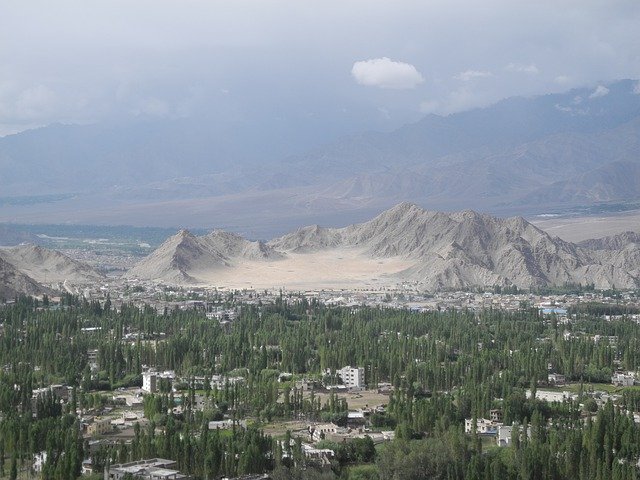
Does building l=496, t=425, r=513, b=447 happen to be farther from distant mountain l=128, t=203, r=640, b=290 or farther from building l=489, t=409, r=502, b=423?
distant mountain l=128, t=203, r=640, b=290

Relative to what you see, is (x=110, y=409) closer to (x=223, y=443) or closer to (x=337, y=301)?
(x=223, y=443)

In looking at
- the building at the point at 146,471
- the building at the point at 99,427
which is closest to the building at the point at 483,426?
the building at the point at 146,471

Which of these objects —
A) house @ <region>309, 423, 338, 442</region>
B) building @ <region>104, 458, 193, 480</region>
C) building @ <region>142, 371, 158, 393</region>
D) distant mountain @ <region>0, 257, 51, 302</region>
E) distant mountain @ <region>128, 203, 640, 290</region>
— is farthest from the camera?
distant mountain @ <region>128, 203, 640, 290</region>

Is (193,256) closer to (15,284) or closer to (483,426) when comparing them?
(15,284)

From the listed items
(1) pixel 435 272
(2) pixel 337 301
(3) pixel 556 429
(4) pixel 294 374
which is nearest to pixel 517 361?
(4) pixel 294 374

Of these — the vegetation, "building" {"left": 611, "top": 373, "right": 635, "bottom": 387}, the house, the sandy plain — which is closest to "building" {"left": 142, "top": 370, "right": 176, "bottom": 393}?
the vegetation

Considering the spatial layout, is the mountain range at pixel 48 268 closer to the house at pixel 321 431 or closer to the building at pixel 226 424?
the building at pixel 226 424
